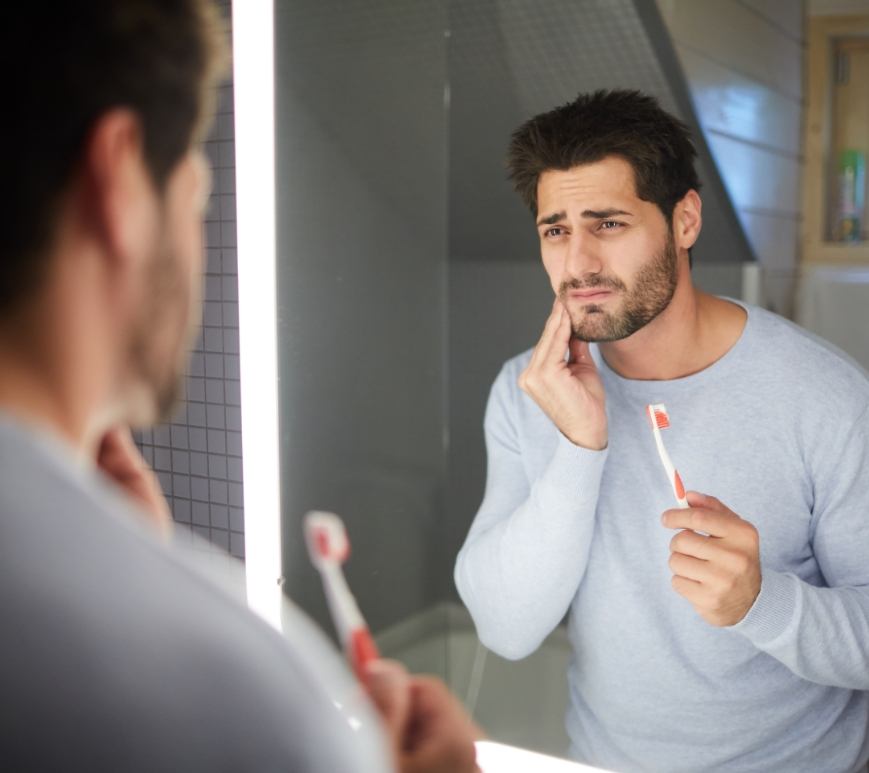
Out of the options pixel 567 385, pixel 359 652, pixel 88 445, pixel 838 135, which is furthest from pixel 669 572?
pixel 88 445

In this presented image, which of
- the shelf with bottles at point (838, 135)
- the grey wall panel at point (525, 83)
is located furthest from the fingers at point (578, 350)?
the shelf with bottles at point (838, 135)

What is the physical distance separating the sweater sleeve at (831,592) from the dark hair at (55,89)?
27.9 inches

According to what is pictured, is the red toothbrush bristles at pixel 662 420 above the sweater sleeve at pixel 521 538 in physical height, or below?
above

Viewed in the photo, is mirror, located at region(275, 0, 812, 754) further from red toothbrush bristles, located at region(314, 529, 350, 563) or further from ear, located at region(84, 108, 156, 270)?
ear, located at region(84, 108, 156, 270)

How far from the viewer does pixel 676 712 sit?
96 cm

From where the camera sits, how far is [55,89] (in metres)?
0.33

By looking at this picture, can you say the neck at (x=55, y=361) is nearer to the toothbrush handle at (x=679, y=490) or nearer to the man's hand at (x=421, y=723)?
the man's hand at (x=421, y=723)

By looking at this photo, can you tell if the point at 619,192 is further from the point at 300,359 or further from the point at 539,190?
the point at 300,359

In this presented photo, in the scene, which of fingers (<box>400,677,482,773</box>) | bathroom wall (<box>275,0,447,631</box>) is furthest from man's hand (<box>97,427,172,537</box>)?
bathroom wall (<box>275,0,447,631</box>)

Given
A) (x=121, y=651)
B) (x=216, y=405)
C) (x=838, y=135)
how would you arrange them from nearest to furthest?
(x=121, y=651) → (x=838, y=135) → (x=216, y=405)

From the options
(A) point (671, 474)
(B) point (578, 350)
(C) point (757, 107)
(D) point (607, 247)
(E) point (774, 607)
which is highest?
(C) point (757, 107)

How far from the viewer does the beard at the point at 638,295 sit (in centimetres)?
90

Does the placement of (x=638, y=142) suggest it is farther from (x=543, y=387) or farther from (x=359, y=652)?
(x=359, y=652)

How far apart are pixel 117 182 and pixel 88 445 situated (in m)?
0.11
